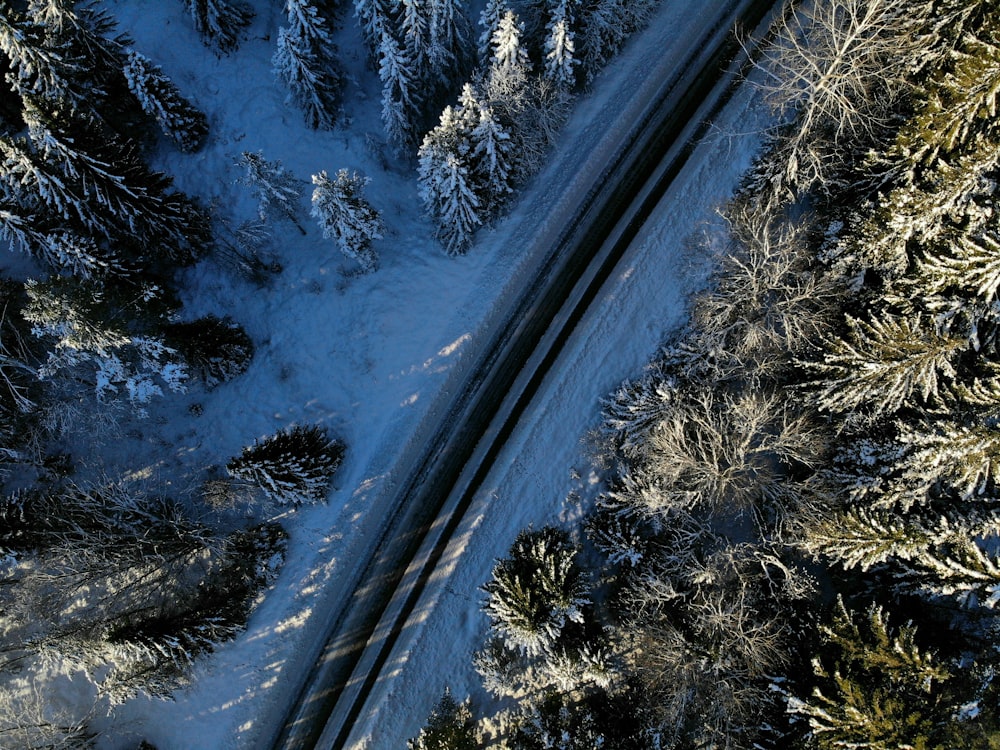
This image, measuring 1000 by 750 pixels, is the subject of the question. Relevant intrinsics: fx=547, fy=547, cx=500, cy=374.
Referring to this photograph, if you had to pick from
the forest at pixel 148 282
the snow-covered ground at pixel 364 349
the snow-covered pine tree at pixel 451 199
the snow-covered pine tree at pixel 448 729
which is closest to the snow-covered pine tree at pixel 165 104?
the forest at pixel 148 282

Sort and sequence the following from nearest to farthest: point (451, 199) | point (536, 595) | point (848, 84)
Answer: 1. point (848, 84)
2. point (536, 595)
3. point (451, 199)

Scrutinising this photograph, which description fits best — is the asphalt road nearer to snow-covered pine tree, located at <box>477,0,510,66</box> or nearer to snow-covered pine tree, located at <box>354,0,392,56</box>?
snow-covered pine tree, located at <box>477,0,510,66</box>

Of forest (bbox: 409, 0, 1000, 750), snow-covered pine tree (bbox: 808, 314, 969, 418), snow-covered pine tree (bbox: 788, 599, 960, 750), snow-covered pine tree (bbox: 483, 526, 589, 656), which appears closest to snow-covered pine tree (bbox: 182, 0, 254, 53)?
forest (bbox: 409, 0, 1000, 750)

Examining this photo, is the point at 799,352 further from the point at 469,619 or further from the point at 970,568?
the point at 469,619

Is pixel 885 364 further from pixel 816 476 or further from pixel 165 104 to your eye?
pixel 165 104

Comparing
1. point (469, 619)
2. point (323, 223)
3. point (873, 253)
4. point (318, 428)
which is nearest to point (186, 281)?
point (323, 223)

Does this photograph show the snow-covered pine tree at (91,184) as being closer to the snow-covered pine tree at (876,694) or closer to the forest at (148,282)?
the forest at (148,282)

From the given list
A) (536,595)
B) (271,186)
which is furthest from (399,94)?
(536,595)
